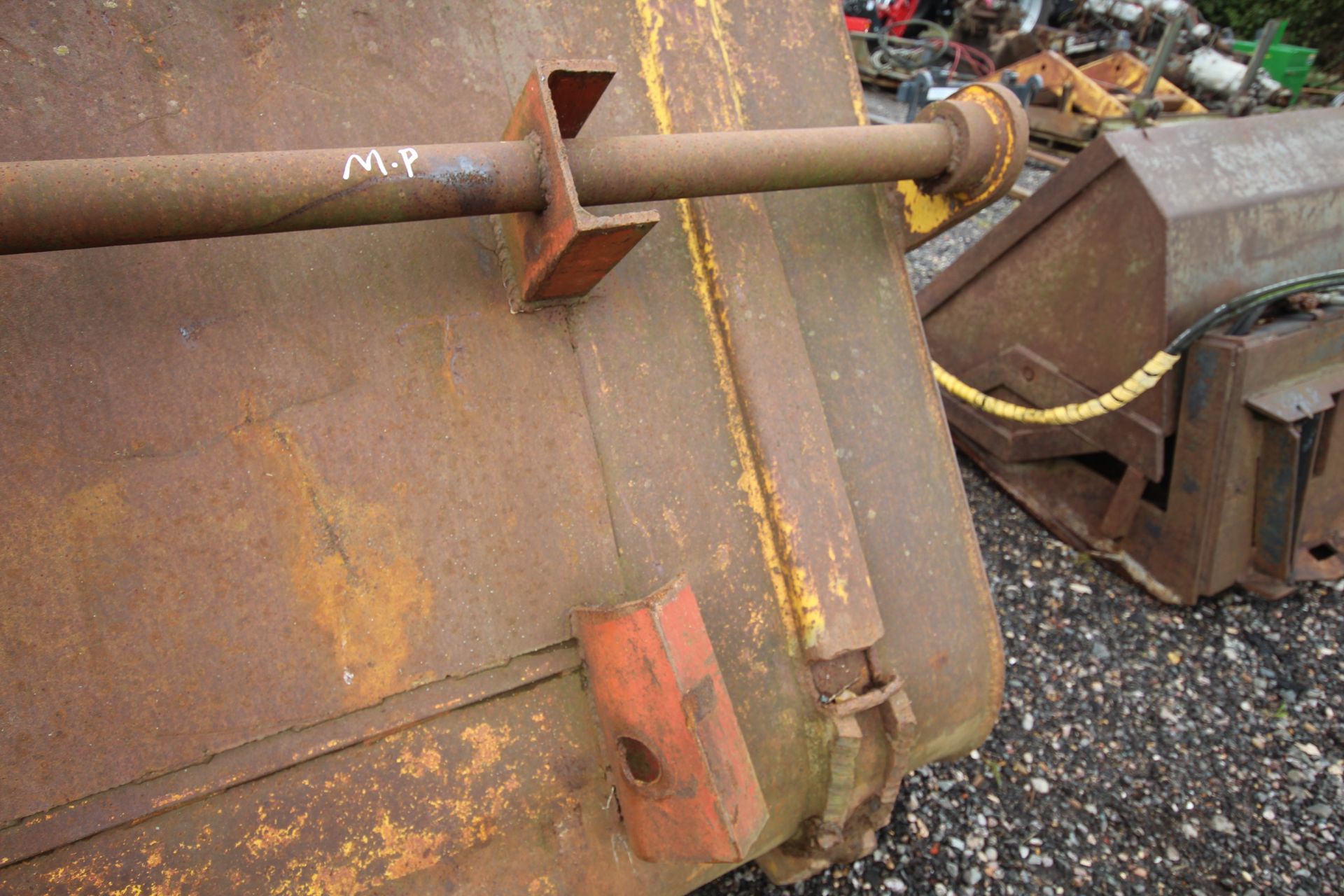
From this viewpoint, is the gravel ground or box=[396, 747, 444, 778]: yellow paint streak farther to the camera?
the gravel ground

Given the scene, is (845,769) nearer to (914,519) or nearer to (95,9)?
(914,519)

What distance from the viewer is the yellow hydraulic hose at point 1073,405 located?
7.45 feet

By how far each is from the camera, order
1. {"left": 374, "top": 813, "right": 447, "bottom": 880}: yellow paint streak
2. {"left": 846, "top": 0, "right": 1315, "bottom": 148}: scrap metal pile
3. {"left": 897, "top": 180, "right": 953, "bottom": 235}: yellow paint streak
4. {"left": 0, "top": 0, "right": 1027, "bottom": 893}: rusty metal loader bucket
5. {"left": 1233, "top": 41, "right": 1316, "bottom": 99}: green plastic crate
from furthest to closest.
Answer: {"left": 1233, "top": 41, "right": 1316, "bottom": 99}: green plastic crate, {"left": 846, "top": 0, "right": 1315, "bottom": 148}: scrap metal pile, {"left": 897, "top": 180, "right": 953, "bottom": 235}: yellow paint streak, {"left": 374, "top": 813, "right": 447, "bottom": 880}: yellow paint streak, {"left": 0, "top": 0, "right": 1027, "bottom": 893}: rusty metal loader bucket

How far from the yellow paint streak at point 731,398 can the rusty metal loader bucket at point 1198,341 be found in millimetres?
1652

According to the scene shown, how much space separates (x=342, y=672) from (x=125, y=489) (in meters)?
0.36

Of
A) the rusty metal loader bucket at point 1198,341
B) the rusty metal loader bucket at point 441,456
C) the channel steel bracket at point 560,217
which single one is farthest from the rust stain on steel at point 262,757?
the rusty metal loader bucket at point 1198,341

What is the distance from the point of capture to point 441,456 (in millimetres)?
1155

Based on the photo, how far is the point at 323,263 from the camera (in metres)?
1.12

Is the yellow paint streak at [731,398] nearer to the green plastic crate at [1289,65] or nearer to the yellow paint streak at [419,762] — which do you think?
the yellow paint streak at [419,762]

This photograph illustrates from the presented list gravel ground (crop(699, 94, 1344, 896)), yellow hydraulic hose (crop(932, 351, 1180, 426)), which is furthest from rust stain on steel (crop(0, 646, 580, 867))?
yellow hydraulic hose (crop(932, 351, 1180, 426))

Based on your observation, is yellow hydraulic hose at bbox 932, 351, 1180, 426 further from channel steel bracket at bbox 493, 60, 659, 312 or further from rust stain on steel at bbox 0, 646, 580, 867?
rust stain on steel at bbox 0, 646, 580, 867

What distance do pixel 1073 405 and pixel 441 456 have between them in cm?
212

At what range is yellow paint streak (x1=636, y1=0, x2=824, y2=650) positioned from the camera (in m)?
1.33

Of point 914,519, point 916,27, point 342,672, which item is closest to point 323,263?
point 342,672
